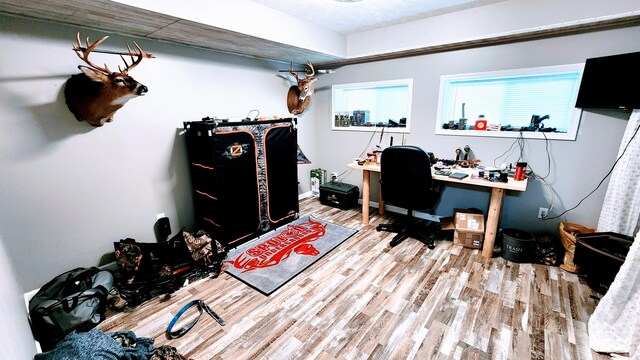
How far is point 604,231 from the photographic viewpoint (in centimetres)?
236

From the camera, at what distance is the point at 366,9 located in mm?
2615

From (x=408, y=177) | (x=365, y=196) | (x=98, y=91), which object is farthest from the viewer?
(x=365, y=196)

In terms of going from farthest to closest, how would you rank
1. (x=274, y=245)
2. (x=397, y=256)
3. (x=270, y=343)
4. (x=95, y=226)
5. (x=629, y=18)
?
1. (x=274, y=245)
2. (x=397, y=256)
3. (x=95, y=226)
4. (x=629, y=18)
5. (x=270, y=343)

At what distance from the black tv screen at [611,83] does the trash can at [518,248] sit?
53.7 inches

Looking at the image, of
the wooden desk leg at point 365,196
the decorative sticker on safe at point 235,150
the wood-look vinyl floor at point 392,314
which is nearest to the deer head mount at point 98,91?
the decorative sticker on safe at point 235,150

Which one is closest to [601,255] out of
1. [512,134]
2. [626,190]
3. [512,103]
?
[626,190]

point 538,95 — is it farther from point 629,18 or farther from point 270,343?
point 270,343

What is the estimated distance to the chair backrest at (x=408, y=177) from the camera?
8.29ft

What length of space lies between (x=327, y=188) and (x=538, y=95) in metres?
2.79

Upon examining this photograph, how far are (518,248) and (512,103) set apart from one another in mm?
1590

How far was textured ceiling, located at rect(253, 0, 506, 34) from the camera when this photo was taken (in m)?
2.45

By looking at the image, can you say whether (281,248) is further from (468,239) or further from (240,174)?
(468,239)

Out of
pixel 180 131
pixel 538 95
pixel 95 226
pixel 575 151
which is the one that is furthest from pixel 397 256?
pixel 95 226

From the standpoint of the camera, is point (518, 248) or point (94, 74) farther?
point (518, 248)
